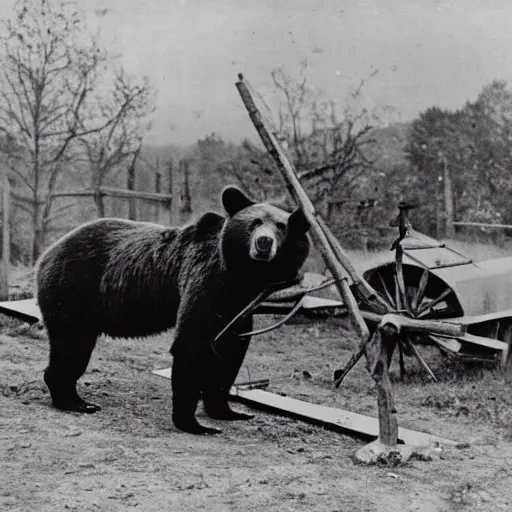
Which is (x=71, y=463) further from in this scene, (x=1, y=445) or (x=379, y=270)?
(x=379, y=270)

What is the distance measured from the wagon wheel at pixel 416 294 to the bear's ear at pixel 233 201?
2.66 m

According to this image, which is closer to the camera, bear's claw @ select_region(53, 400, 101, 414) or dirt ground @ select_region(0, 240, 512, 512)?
dirt ground @ select_region(0, 240, 512, 512)

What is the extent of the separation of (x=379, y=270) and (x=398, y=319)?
3.98 m

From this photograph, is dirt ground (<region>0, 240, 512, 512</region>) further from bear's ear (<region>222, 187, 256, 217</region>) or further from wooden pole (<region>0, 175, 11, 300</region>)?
wooden pole (<region>0, 175, 11, 300</region>)

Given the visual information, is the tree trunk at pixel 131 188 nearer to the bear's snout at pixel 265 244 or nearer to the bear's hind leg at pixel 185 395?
the bear's hind leg at pixel 185 395

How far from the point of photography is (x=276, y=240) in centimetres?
472

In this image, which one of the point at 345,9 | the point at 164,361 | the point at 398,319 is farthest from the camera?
the point at 345,9

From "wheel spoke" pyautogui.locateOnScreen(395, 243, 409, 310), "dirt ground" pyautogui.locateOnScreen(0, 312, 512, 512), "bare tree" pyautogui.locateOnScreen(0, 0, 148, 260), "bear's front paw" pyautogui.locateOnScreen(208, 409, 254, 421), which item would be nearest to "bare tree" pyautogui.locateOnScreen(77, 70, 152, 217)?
"bare tree" pyautogui.locateOnScreen(0, 0, 148, 260)

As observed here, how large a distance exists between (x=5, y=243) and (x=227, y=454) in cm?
605

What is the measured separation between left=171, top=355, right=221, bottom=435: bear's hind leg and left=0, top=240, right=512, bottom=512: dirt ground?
0.09m

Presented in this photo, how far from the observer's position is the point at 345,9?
421 inches

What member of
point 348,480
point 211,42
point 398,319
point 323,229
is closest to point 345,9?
point 211,42

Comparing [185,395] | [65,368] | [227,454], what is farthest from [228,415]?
[65,368]

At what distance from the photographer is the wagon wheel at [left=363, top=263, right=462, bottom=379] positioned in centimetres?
744
